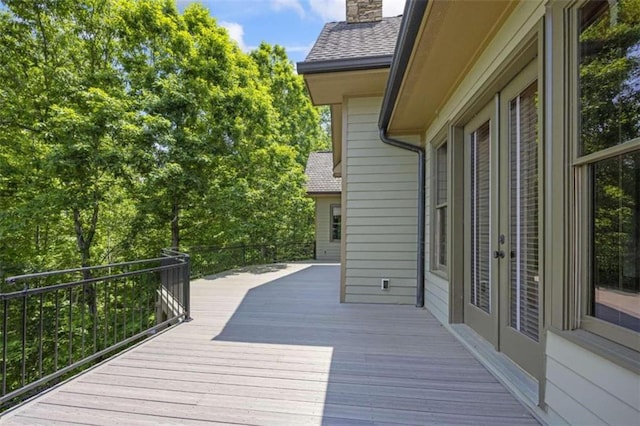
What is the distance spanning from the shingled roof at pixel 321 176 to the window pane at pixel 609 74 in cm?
1035

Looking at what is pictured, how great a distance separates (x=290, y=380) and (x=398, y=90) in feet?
9.04

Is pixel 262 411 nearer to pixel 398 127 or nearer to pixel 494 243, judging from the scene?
pixel 494 243

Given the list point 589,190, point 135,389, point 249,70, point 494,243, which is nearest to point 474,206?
point 494,243

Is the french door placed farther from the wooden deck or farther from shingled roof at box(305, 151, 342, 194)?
shingled roof at box(305, 151, 342, 194)

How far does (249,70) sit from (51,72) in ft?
15.2

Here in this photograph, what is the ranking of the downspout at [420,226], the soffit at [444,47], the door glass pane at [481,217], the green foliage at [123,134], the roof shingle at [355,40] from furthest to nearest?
the green foliage at [123,134], the downspout at [420,226], the roof shingle at [355,40], the door glass pane at [481,217], the soffit at [444,47]

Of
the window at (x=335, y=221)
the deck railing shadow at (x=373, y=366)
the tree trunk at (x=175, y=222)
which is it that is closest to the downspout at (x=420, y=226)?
the deck railing shadow at (x=373, y=366)

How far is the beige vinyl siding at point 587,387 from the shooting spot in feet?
4.16

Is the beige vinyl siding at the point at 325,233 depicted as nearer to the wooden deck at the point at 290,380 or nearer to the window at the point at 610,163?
the wooden deck at the point at 290,380

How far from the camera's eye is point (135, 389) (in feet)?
7.45

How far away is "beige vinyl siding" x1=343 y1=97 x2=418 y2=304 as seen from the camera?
477 cm

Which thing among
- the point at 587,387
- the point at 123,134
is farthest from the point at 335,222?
the point at 587,387

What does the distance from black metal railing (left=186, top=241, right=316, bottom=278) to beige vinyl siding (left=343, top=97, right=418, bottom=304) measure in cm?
401

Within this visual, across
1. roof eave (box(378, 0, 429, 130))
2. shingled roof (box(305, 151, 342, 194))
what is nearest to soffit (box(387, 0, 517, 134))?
roof eave (box(378, 0, 429, 130))
